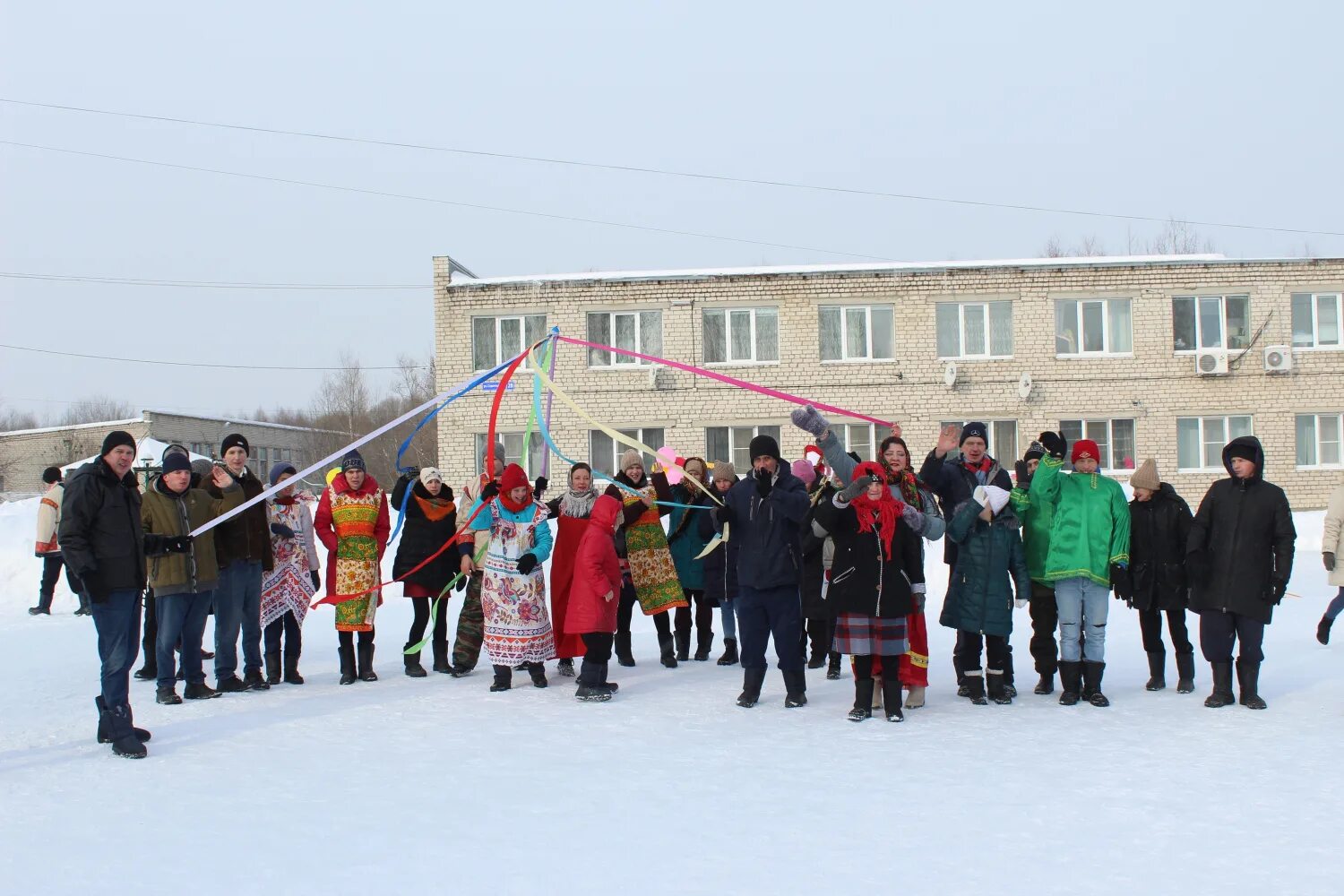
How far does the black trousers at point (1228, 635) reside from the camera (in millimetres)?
6895

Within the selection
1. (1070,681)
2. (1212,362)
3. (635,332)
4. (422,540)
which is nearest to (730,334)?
(635,332)

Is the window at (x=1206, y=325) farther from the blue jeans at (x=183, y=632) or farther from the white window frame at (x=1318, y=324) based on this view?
the blue jeans at (x=183, y=632)

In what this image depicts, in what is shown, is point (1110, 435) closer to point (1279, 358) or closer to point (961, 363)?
point (961, 363)

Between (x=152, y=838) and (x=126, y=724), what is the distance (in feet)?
5.83

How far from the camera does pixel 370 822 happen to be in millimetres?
4711

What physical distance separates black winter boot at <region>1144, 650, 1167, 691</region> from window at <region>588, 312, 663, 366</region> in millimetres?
17062

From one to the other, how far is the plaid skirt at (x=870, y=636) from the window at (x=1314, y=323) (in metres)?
21.1

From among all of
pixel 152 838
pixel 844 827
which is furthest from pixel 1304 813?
pixel 152 838

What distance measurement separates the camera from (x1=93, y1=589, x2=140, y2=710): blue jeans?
610 cm

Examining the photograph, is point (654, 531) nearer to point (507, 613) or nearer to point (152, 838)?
point (507, 613)

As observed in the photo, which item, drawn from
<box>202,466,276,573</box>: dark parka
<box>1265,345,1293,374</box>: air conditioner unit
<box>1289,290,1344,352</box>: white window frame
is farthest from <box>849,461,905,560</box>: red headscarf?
<box>1289,290,1344,352</box>: white window frame

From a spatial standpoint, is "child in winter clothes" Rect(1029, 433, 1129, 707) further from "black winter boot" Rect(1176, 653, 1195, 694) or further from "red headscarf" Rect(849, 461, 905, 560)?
"red headscarf" Rect(849, 461, 905, 560)

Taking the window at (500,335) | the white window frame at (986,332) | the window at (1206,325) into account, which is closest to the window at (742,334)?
the white window frame at (986,332)

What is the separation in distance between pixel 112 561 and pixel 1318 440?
24341 mm
